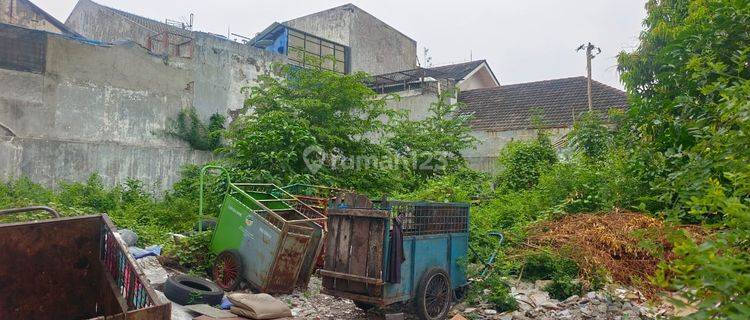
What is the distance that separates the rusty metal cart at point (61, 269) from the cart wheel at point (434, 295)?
3583 mm

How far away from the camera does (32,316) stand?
136 inches

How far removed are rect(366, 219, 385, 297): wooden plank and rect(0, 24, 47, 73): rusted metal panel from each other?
11.1 m

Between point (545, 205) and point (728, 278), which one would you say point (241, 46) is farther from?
→ point (728, 278)

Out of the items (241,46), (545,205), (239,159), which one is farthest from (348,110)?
(241,46)

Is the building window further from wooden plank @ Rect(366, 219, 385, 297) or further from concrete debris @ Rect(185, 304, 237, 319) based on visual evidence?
concrete debris @ Rect(185, 304, 237, 319)

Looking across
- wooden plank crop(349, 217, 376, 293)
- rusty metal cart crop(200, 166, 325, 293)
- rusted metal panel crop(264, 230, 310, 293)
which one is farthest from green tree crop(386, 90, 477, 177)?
wooden plank crop(349, 217, 376, 293)

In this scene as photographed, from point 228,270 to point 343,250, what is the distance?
1933 mm

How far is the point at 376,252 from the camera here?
5770mm

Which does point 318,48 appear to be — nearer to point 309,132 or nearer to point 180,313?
point 309,132

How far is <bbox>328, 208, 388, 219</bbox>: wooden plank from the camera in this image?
577 centimetres

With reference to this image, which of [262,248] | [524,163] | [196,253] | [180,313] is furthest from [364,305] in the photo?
[524,163]

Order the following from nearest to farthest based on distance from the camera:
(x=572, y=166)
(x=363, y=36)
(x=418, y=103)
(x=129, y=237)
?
1. (x=129, y=237)
2. (x=572, y=166)
3. (x=418, y=103)
4. (x=363, y=36)

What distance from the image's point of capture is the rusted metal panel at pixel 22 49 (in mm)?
12273

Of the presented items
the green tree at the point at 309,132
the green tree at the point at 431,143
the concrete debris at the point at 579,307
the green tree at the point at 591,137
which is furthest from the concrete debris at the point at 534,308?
the green tree at the point at 431,143
